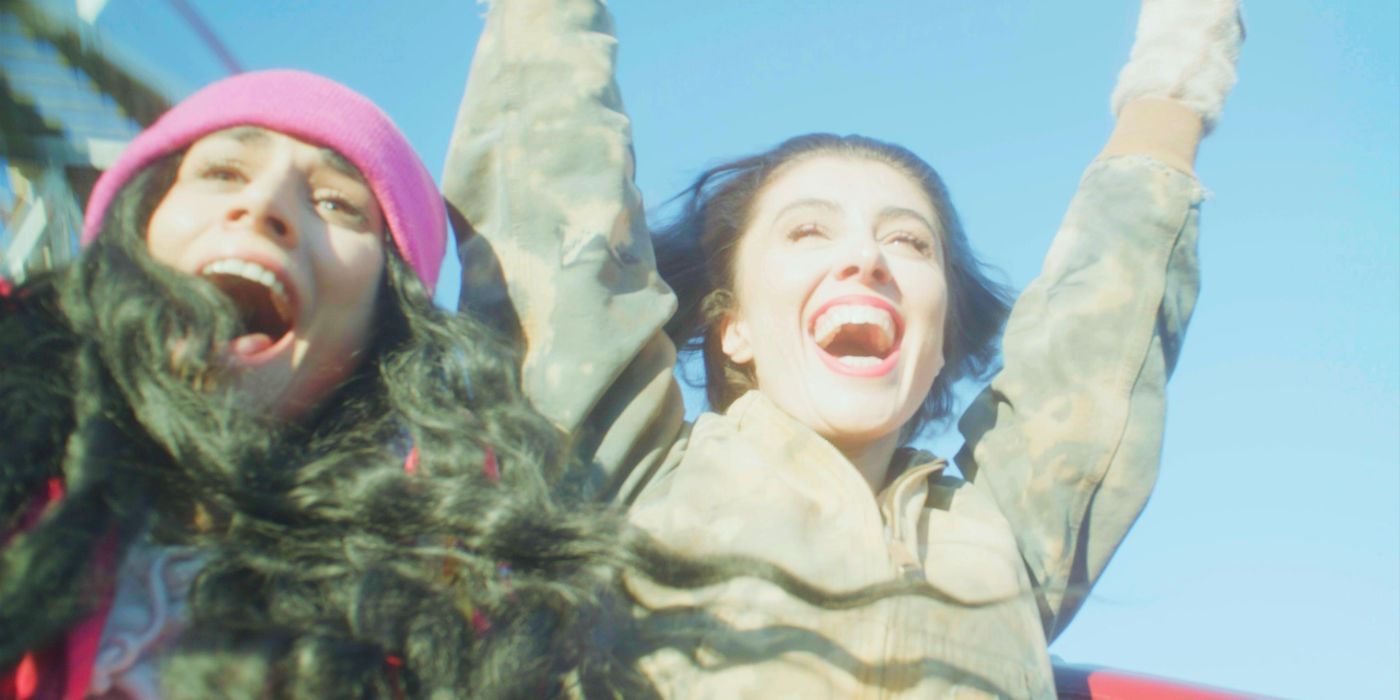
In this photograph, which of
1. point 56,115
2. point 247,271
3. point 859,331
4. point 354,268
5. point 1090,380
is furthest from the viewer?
point 1090,380

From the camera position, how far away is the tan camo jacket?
1.45 metres

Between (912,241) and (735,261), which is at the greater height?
(912,241)

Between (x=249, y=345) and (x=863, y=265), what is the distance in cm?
83

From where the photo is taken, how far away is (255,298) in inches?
53.4

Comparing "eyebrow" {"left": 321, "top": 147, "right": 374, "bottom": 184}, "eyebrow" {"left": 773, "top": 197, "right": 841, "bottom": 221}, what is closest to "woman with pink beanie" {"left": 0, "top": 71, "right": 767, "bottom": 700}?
"eyebrow" {"left": 321, "top": 147, "right": 374, "bottom": 184}

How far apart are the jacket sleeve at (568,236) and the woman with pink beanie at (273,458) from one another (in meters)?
0.20

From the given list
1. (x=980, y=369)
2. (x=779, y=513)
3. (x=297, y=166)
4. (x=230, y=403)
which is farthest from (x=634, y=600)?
(x=980, y=369)

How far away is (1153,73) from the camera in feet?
6.98

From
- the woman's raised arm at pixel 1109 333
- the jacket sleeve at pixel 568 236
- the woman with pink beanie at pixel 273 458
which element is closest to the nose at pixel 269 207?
the woman with pink beanie at pixel 273 458

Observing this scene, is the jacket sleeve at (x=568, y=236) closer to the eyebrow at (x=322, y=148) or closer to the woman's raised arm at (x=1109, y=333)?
the eyebrow at (x=322, y=148)

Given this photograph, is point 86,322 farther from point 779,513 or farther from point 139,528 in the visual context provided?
point 779,513

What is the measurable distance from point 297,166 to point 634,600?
23.9 inches

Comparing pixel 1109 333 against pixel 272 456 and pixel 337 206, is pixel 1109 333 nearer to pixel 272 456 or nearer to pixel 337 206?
pixel 337 206

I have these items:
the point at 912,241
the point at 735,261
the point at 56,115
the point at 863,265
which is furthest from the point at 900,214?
the point at 56,115
